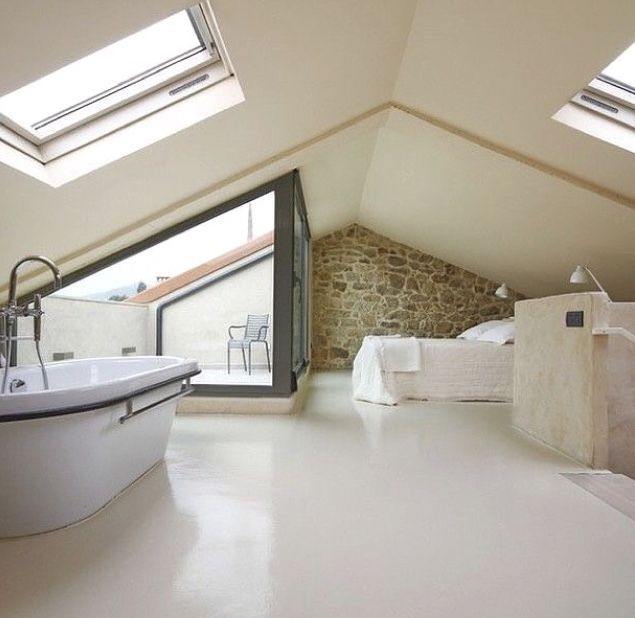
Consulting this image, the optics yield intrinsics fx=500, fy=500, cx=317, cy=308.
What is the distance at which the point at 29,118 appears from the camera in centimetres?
242

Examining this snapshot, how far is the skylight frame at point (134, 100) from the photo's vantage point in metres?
2.54

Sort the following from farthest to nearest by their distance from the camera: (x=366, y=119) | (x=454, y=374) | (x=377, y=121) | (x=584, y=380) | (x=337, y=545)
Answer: (x=454, y=374) → (x=377, y=121) → (x=366, y=119) → (x=584, y=380) → (x=337, y=545)

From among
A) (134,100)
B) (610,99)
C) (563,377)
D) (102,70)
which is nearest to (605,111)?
(610,99)

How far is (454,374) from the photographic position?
5.05 m

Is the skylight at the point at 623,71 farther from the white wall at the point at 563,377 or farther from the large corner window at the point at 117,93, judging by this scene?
the large corner window at the point at 117,93

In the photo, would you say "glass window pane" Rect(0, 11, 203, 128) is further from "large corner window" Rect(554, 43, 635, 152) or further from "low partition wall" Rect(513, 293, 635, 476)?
"low partition wall" Rect(513, 293, 635, 476)

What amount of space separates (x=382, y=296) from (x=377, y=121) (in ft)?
14.3

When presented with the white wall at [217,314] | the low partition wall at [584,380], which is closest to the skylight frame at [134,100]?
the white wall at [217,314]

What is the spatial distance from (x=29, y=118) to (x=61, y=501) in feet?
5.86

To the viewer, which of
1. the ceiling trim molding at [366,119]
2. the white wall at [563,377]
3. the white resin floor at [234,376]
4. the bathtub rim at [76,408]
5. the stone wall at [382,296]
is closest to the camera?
the bathtub rim at [76,408]

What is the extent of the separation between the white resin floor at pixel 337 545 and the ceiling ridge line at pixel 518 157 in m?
2.12

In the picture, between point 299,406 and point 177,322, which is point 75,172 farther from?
point 299,406

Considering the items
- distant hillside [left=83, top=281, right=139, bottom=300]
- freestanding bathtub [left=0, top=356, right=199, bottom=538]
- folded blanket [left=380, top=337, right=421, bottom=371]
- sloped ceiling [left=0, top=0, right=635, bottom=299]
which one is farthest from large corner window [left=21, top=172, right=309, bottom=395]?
freestanding bathtub [left=0, top=356, right=199, bottom=538]

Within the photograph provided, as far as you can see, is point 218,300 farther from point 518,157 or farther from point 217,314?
point 518,157
